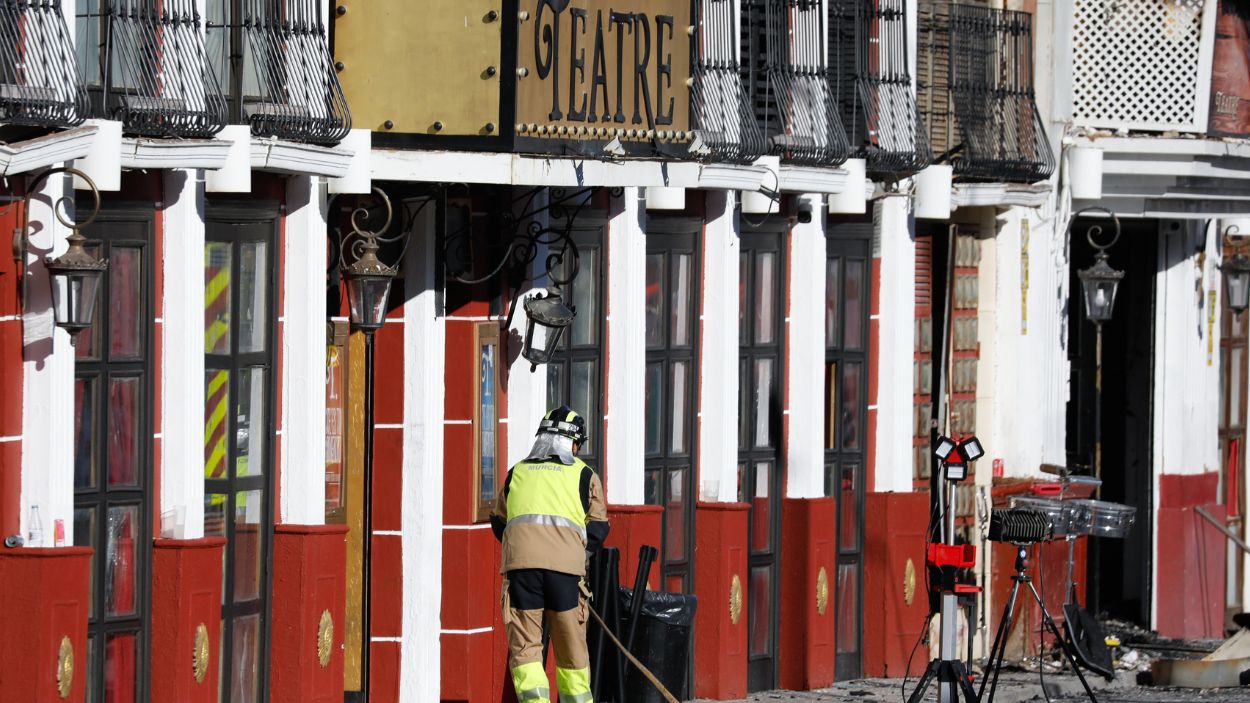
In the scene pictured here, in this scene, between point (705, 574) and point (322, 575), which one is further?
point (705, 574)

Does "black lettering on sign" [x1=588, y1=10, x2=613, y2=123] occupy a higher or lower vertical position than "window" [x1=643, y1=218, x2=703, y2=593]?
higher

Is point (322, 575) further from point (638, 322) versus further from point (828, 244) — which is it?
point (828, 244)

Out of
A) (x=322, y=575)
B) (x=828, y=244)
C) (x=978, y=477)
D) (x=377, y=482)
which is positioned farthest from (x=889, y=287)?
(x=322, y=575)

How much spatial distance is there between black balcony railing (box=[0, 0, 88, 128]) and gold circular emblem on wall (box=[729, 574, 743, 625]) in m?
7.10

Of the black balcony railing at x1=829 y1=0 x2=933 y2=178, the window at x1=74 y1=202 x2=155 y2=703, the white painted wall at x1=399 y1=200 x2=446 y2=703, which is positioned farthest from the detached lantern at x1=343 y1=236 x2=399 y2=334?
the black balcony railing at x1=829 y1=0 x2=933 y2=178

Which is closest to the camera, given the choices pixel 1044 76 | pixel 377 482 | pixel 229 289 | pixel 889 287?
pixel 229 289

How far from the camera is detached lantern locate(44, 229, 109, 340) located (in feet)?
45.0

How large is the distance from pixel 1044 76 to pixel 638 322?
638 centimetres

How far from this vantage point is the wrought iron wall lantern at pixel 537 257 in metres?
17.3

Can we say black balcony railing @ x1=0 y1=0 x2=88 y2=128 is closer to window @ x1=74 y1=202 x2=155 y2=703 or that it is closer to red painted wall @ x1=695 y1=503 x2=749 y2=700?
window @ x1=74 y1=202 x2=155 y2=703

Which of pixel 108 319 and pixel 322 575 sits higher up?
pixel 108 319

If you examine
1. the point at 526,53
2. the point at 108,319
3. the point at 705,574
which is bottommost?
the point at 705,574

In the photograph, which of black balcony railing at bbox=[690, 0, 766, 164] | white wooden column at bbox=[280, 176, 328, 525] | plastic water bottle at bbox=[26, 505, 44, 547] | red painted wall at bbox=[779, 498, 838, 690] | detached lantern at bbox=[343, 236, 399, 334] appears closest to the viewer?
plastic water bottle at bbox=[26, 505, 44, 547]

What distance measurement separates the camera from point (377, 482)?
57.0ft
